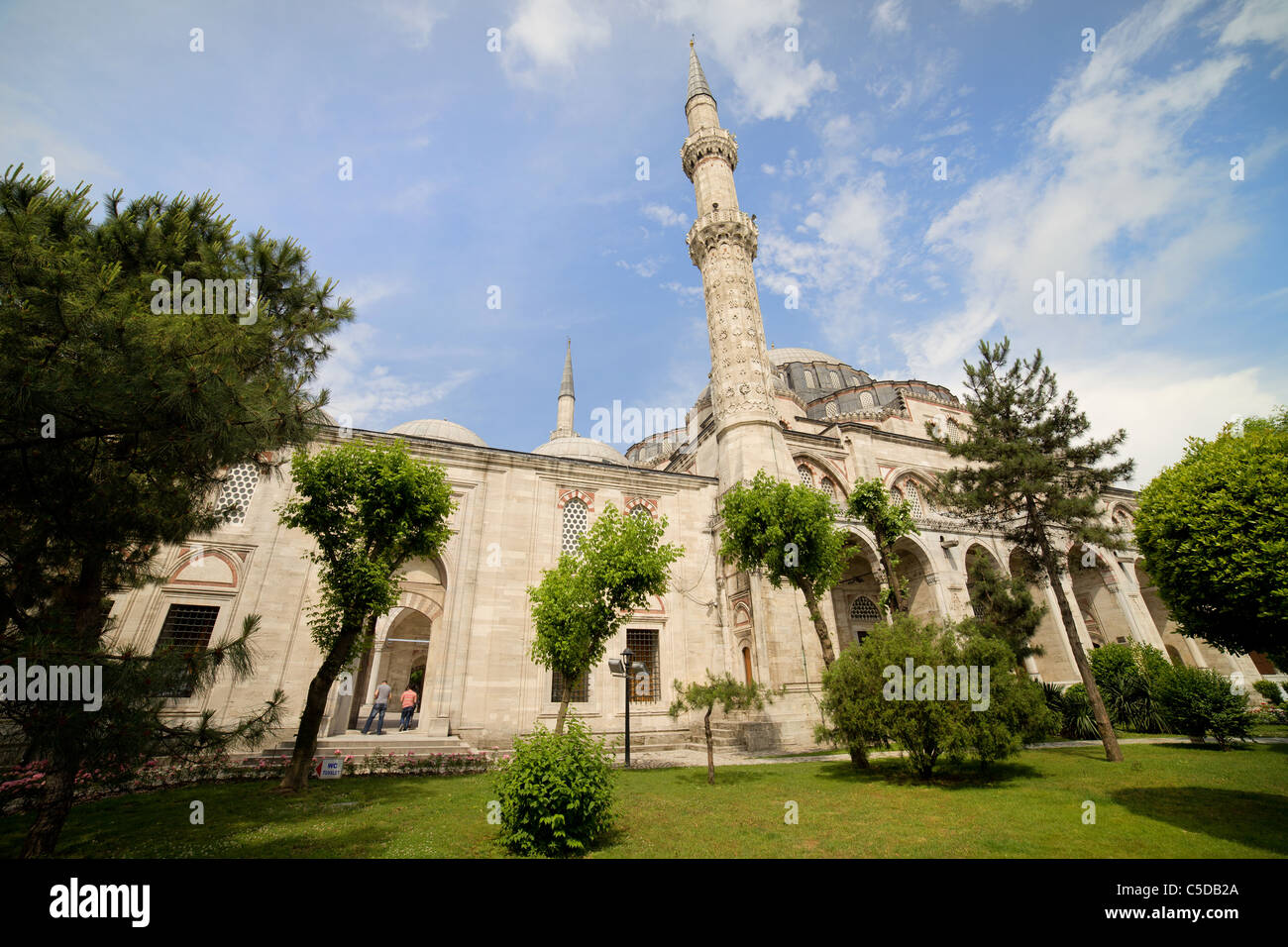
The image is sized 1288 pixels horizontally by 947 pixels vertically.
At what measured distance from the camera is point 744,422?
21547 mm

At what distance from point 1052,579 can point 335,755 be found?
63.3ft

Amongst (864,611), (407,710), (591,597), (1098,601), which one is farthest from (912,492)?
(407,710)

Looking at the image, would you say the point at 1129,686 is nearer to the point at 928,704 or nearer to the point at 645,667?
the point at 928,704

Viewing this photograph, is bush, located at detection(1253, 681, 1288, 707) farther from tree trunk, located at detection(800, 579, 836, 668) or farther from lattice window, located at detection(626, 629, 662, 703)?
lattice window, located at detection(626, 629, 662, 703)

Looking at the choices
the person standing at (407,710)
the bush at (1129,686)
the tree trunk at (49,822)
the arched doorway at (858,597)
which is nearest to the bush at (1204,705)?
the bush at (1129,686)

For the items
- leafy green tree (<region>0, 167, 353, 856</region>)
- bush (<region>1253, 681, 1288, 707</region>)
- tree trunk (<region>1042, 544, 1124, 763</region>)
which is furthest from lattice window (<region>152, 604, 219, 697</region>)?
bush (<region>1253, 681, 1288, 707</region>)

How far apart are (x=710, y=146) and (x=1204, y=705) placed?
94.4 feet

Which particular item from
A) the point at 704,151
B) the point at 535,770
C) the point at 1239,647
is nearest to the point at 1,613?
the point at 535,770

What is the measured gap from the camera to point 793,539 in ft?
44.5

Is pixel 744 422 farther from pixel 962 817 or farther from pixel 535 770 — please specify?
pixel 535 770

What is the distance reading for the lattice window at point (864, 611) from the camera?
24297mm

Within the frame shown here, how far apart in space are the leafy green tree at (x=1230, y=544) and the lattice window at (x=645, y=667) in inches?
592

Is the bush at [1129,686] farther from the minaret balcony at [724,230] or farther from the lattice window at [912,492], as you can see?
the minaret balcony at [724,230]

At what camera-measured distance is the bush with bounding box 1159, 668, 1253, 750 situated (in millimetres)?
13938
